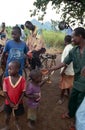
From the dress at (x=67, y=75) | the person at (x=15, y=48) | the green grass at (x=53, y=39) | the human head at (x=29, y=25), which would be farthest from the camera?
the green grass at (x=53, y=39)

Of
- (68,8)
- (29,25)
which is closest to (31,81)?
(29,25)

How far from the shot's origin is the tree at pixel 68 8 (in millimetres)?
10775

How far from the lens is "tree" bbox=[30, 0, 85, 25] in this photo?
10.8m

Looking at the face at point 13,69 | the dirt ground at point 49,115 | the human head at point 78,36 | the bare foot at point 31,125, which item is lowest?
the dirt ground at point 49,115

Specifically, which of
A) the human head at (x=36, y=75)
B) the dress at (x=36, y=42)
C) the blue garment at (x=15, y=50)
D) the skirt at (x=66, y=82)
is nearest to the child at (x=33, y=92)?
the human head at (x=36, y=75)

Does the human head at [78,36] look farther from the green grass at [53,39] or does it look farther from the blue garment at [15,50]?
the green grass at [53,39]

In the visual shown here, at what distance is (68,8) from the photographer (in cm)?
1157

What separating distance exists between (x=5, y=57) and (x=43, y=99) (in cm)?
151

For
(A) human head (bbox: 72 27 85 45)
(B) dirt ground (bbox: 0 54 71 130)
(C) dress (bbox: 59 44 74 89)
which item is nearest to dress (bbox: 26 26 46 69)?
(B) dirt ground (bbox: 0 54 71 130)

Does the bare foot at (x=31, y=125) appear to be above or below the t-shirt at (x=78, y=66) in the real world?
below

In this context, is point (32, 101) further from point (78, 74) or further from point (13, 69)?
point (78, 74)

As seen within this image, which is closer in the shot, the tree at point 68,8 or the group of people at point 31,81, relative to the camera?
the group of people at point 31,81

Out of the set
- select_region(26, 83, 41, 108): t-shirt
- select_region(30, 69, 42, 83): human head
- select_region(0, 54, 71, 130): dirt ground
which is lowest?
select_region(0, 54, 71, 130): dirt ground

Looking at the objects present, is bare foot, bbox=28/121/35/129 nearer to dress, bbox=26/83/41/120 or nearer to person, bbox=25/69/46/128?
person, bbox=25/69/46/128
